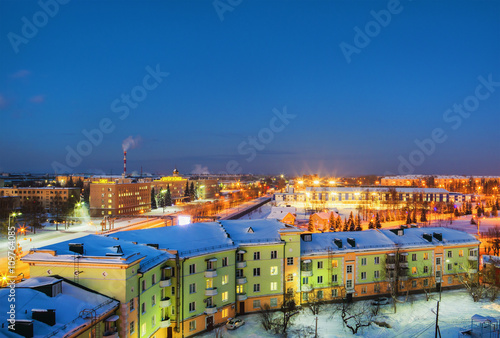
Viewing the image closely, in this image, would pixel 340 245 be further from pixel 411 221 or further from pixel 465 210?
pixel 465 210

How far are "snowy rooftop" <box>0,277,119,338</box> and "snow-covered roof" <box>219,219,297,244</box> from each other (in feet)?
28.2

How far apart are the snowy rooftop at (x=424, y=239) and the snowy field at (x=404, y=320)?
11.3ft

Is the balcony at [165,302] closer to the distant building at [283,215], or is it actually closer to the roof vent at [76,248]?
the roof vent at [76,248]

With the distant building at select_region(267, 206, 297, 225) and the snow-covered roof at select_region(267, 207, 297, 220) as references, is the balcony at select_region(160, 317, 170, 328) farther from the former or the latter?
the snow-covered roof at select_region(267, 207, 297, 220)

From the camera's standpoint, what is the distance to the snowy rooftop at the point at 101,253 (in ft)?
40.1

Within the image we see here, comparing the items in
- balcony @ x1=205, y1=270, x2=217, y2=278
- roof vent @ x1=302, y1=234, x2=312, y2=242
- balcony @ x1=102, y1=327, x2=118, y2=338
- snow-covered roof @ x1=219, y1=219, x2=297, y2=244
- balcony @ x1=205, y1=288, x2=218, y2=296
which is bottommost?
balcony @ x1=205, y1=288, x2=218, y2=296

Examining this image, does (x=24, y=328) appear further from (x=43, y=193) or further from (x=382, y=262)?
(x=43, y=193)

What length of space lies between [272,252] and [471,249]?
14.4 m

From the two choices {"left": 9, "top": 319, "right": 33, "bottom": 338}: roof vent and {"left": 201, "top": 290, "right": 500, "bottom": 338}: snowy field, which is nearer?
{"left": 9, "top": 319, "right": 33, "bottom": 338}: roof vent

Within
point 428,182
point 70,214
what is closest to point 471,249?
point 70,214

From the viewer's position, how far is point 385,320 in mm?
17812

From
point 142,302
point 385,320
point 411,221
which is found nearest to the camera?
point 142,302

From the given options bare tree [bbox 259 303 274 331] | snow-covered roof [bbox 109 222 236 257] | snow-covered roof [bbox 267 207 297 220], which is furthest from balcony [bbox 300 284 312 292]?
snow-covered roof [bbox 267 207 297 220]

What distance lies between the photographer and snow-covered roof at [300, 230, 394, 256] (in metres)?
20.8
